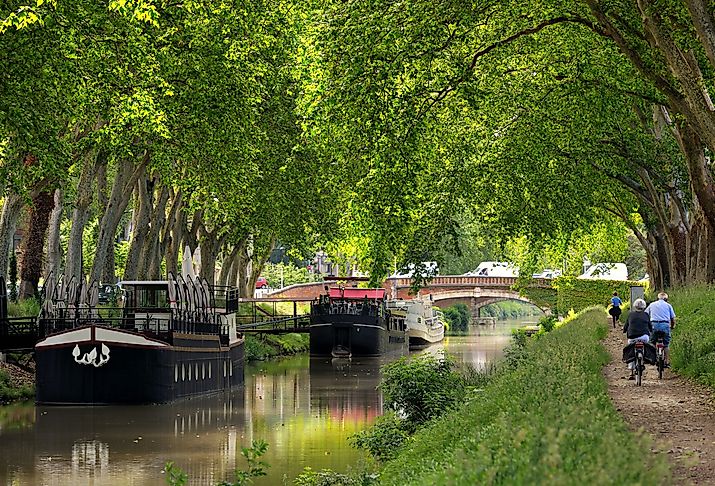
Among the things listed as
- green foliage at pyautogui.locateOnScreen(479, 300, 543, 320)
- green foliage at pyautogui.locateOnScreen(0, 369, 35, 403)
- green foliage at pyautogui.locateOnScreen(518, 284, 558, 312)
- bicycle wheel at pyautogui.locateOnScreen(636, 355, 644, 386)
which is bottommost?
green foliage at pyautogui.locateOnScreen(0, 369, 35, 403)

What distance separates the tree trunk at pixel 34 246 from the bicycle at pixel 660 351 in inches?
968

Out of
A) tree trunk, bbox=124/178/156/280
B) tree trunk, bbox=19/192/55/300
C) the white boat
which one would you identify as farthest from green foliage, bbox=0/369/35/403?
the white boat

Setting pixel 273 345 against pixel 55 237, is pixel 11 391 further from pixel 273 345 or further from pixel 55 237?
pixel 273 345

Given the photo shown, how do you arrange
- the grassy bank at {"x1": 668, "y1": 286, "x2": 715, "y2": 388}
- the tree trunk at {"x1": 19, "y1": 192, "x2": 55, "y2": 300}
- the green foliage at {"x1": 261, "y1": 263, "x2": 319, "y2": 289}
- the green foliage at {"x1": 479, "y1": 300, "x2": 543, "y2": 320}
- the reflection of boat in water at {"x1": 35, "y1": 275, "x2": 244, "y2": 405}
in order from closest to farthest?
the grassy bank at {"x1": 668, "y1": 286, "x2": 715, "y2": 388}
the reflection of boat in water at {"x1": 35, "y1": 275, "x2": 244, "y2": 405}
the tree trunk at {"x1": 19, "y1": 192, "x2": 55, "y2": 300}
the green foliage at {"x1": 261, "y1": 263, "x2": 319, "y2": 289}
the green foliage at {"x1": 479, "y1": 300, "x2": 543, "y2": 320}

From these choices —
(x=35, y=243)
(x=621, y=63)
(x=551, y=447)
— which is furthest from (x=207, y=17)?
(x=551, y=447)

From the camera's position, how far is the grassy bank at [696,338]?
23.6 m

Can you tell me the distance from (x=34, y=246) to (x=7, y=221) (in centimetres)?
780

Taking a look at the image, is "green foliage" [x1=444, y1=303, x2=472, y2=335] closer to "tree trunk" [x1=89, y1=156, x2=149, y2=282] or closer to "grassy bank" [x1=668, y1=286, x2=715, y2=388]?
"tree trunk" [x1=89, y1=156, x2=149, y2=282]

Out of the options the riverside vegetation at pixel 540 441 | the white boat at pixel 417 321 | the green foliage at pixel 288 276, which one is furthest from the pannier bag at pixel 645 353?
the green foliage at pixel 288 276

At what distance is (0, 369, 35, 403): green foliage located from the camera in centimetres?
3625

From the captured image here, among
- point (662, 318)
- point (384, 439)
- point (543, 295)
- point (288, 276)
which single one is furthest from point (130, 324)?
point (288, 276)

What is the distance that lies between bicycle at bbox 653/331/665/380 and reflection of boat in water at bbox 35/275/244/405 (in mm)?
14989

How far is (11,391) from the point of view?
3656 centimetres

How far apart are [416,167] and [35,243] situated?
75.6 ft
